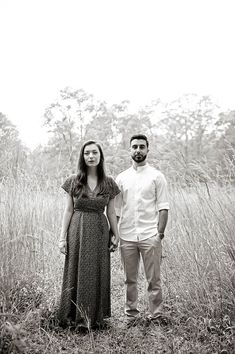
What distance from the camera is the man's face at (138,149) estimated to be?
320 centimetres

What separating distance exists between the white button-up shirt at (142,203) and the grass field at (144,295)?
1.60 feet

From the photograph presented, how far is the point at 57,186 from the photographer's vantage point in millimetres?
5715

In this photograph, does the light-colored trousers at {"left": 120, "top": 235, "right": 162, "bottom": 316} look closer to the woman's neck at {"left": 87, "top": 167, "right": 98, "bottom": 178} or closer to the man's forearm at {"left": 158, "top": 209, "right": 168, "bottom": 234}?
the man's forearm at {"left": 158, "top": 209, "right": 168, "bottom": 234}

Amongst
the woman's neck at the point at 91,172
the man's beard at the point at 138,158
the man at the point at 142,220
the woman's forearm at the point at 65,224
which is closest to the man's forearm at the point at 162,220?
the man at the point at 142,220

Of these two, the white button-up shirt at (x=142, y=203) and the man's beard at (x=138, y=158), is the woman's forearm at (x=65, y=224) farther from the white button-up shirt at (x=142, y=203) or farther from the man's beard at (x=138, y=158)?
the man's beard at (x=138, y=158)

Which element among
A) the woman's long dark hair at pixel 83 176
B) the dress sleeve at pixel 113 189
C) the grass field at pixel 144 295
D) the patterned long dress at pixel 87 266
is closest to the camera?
the grass field at pixel 144 295

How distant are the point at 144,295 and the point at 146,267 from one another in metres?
0.84

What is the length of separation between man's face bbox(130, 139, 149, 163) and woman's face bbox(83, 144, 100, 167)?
349mm

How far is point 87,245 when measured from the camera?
3.00 metres

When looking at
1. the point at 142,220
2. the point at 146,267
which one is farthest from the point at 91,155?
the point at 146,267

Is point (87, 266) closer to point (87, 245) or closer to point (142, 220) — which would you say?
point (87, 245)

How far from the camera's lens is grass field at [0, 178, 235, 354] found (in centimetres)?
254

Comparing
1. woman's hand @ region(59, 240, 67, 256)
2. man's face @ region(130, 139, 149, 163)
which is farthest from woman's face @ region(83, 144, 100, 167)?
woman's hand @ region(59, 240, 67, 256)

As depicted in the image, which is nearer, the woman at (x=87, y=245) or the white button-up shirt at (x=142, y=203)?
the woman at (x=87, y=245)
